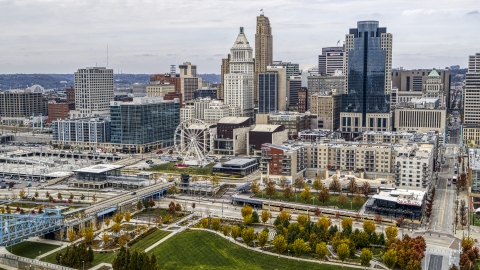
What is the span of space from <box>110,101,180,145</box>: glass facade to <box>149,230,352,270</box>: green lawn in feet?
235

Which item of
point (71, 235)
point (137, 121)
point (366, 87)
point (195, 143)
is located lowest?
point (71, 235)

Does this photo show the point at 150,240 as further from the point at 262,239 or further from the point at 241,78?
the point at 241,78

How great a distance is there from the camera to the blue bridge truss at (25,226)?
61.3 m

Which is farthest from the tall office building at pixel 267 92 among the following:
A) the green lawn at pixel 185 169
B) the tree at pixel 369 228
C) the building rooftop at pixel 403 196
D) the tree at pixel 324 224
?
the tree at pixel 369 228

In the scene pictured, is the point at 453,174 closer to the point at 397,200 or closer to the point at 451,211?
the point at 451,211

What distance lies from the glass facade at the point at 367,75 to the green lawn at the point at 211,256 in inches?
3706

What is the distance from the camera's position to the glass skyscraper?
136 m

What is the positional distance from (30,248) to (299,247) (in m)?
31.7

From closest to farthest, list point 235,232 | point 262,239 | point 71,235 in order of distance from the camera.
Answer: point 262,239
point 235,232
point 71,235

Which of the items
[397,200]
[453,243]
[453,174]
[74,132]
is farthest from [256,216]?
[74,132]

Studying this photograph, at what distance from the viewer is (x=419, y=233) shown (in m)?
70.1

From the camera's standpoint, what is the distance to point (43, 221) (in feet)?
217

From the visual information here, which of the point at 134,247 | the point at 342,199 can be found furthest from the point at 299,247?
the point at 342,199

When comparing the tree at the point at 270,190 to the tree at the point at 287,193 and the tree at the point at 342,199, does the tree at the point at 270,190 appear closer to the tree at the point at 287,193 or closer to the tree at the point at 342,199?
the tree at the point at 287,193
